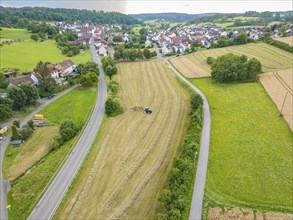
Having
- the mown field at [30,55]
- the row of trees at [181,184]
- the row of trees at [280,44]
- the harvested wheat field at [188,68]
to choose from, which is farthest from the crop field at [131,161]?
the row of trees at [280,44]

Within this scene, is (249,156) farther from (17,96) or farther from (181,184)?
(17,96)

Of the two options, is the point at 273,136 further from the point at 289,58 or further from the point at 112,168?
the point at 289,58

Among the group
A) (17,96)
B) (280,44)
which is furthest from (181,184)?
(280,44)

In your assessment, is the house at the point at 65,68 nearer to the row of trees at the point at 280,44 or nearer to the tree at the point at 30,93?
the tree at the point at 30,93

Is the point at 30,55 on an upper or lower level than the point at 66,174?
upper

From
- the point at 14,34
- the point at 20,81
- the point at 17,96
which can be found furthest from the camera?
the point at 14,34

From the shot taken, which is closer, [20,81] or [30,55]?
[20,81]
